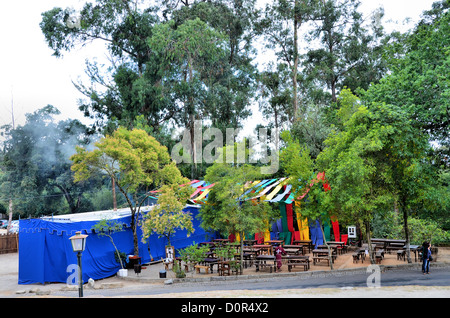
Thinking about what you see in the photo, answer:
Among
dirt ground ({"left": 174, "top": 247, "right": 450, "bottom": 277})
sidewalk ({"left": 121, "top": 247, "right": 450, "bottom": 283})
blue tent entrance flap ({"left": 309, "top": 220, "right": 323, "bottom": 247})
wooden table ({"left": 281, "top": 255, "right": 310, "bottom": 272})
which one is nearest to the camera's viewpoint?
sidewalk ({"left": 121, "top": 247, "right": 450, "bottom": 283})

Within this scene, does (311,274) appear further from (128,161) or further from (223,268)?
(128,161)

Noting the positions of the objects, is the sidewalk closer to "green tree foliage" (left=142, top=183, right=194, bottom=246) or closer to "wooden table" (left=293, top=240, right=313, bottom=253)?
"wooden table" (left=293, top=240, right=313, bottom=253)

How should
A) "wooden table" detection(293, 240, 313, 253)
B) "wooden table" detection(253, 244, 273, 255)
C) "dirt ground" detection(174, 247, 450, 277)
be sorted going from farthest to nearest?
"wooden table" detection(293, 240, 313, 253) < "wooden table" detection(253, 244, 273, 255) < "dirt ground" detection(174, 247, 450, 277)

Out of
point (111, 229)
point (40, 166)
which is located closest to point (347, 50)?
point (111, 229)

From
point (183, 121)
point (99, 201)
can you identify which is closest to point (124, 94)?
point (183, 121)

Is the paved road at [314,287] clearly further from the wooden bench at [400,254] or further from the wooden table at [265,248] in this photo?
the wooden table at [265,248]

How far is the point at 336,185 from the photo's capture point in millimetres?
15461

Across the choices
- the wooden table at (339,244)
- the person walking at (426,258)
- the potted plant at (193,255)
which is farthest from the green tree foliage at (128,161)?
the person walking at (426,258)

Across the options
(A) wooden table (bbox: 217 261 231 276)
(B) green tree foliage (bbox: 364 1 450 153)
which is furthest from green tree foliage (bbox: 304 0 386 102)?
(A) wooden table (bbox: 217 261 231 276)

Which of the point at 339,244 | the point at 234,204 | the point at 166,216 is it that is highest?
the point at 234,204

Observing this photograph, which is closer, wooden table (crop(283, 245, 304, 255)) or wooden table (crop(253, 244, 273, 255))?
wooden table (crop(283, 245, 304, 255))
